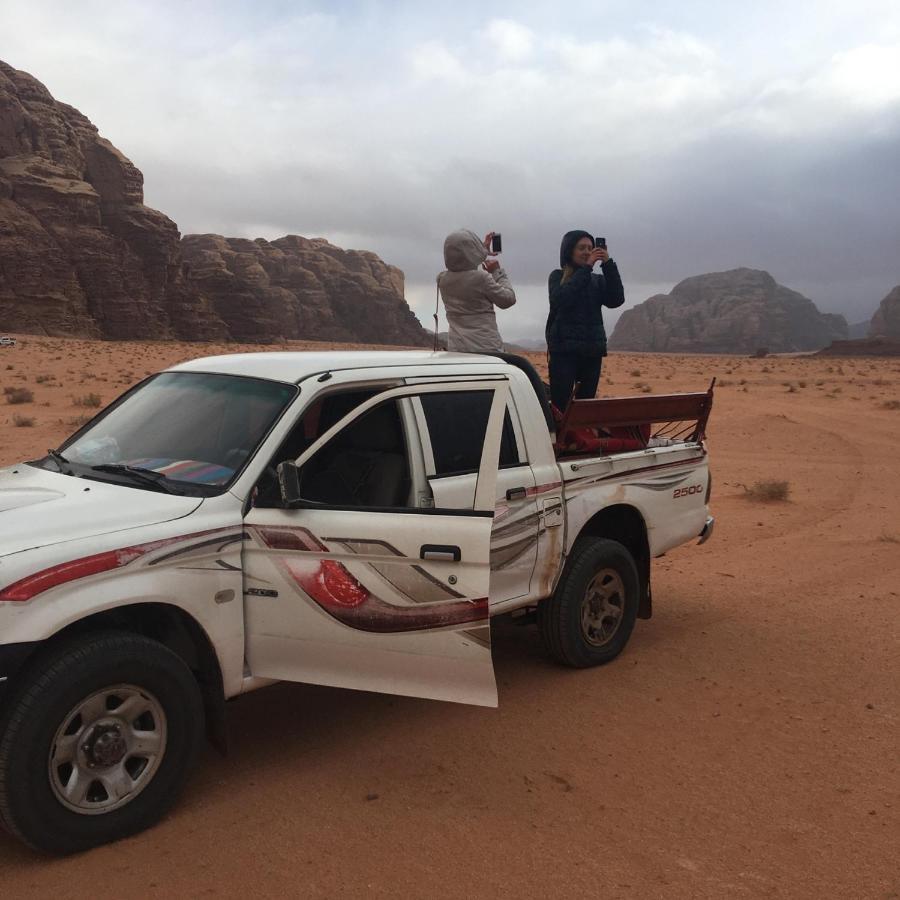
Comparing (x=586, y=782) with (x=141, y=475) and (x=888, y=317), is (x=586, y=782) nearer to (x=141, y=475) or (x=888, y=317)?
(x=141, y=475)

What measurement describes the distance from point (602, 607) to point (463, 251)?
264cm

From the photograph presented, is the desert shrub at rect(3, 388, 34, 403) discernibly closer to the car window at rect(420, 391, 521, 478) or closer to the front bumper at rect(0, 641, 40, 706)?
the car window at rect(420, 391, 521, 478)

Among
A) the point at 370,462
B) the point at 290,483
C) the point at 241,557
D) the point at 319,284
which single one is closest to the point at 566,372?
the point at 370,462

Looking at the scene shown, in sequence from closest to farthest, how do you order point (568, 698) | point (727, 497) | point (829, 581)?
point (568, 698) < point (829, 581) < point (727, 497)

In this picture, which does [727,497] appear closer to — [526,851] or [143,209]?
[526,851]

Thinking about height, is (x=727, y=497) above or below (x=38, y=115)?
below

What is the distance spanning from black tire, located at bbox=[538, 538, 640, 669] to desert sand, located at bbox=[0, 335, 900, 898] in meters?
0.18

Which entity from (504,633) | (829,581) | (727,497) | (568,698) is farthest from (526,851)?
(727,497)

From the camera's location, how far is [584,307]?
6629mm

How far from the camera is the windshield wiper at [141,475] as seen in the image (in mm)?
3776

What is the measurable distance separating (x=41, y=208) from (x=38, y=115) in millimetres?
15054

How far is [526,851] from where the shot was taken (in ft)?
11.3

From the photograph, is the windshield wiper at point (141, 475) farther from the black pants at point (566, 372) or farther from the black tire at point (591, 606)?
the black pants at point (566, 372)

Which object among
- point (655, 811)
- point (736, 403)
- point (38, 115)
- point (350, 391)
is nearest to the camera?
point (655, 811)
